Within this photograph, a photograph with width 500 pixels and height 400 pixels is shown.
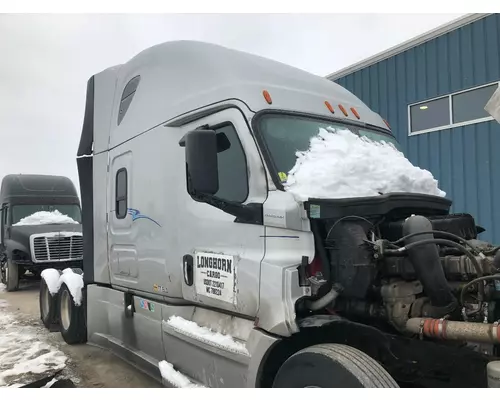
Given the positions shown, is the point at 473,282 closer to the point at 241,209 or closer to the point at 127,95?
the point at 241,209

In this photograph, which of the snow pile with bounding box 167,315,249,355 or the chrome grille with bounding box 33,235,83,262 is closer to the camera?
the snow pile with bounding box 167,315,249,355

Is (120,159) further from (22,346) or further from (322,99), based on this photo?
(22,346)

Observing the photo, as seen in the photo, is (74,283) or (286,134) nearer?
(286,134)

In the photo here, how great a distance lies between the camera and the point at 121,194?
514 centimetres

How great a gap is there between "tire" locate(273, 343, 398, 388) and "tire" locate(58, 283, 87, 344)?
4.31 meters

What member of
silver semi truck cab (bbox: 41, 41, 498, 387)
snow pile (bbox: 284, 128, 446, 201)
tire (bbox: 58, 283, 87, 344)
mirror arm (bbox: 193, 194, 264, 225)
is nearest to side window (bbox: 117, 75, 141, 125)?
silver semi truck cab (bbox: 41, 41, 498, 387)

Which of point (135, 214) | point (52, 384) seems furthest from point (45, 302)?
point (135, 214)

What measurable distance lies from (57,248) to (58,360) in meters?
7.46

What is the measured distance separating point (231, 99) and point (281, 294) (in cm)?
160

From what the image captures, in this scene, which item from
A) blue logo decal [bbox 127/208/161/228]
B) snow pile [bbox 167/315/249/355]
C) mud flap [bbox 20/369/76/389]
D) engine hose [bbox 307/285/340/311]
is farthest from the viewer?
mud flap [bbox 20/369/76/389]

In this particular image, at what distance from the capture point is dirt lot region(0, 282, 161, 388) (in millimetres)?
5000

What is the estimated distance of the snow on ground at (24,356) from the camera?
17.1ft

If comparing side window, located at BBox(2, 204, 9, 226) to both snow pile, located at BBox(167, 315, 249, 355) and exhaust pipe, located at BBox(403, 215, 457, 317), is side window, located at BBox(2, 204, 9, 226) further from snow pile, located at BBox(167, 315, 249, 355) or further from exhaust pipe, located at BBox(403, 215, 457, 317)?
exhaust pipe, located at BBox(403, 215, 457, 317)

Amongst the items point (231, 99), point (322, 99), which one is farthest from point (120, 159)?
point (322, 99)
